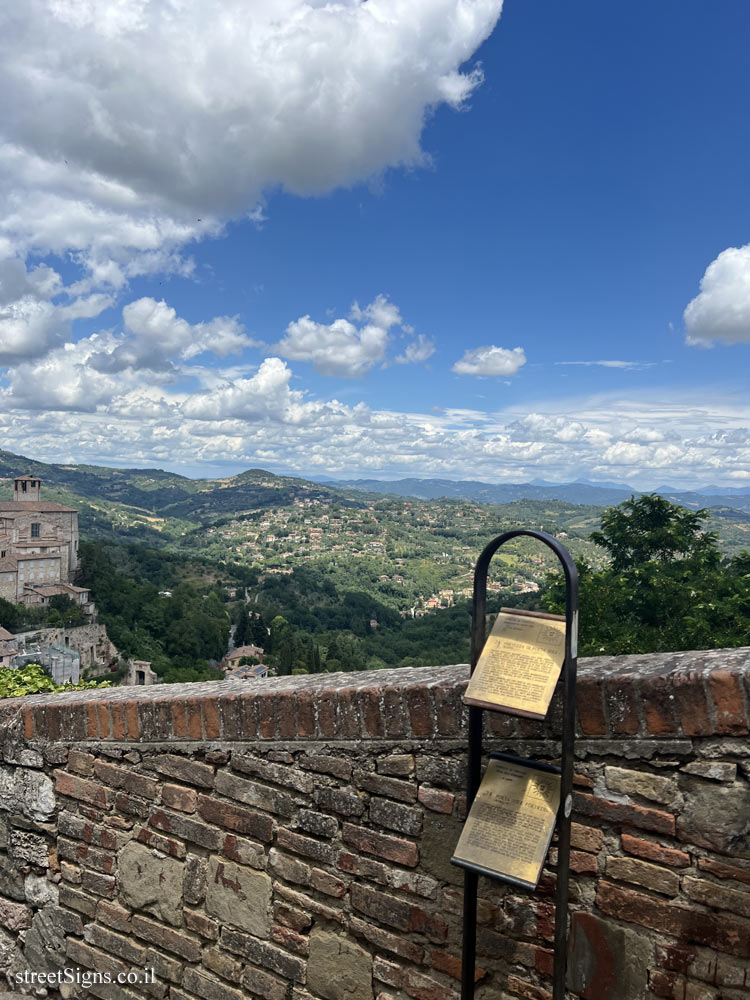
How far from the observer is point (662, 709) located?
1772 millimetres

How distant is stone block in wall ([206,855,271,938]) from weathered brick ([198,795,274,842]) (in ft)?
0.50

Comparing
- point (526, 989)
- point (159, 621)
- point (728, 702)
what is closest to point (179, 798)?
point (526, 989)

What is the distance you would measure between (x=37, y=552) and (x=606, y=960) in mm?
60530

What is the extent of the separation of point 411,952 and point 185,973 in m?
1.16

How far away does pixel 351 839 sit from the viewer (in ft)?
7.60

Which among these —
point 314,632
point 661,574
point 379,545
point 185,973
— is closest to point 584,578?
point 661,574

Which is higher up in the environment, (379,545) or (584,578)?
(584,578)

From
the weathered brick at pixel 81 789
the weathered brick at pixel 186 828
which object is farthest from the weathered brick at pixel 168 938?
the weathered brick at pixel 81 789

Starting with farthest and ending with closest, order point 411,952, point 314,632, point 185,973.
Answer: point 314,632, point 185,973, point 411,952

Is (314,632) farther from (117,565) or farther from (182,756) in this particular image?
(182,756)

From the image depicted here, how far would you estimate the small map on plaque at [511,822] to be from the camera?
5.77 ft

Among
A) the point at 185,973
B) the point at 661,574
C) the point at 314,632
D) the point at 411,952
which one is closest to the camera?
the point at 411,952

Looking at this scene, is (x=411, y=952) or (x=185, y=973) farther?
(x=185, y=973)

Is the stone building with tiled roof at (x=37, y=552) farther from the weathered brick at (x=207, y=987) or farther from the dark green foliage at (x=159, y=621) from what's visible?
the weathered brick at (x=207, y=987)
